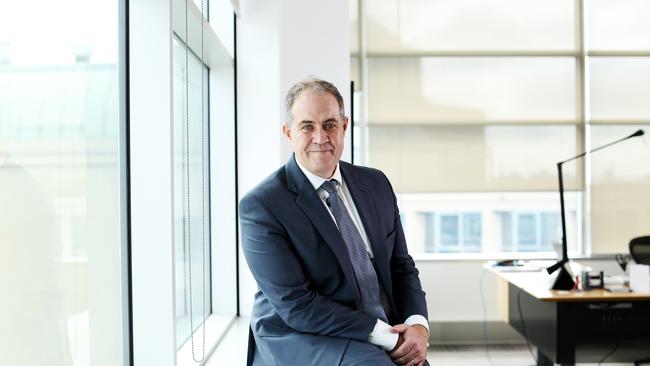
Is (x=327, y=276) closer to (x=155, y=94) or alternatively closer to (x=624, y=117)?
(x=155, y=94)

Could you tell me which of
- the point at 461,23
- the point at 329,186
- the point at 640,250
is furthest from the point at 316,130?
the point at 461,23

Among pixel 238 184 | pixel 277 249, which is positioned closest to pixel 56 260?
pixel 277 249

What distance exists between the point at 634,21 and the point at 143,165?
17.8 ft

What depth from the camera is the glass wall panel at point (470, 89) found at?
6.04m

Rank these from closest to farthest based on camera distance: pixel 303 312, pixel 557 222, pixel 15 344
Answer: pixel 15 344
pixel 303 312
pixel 557 222

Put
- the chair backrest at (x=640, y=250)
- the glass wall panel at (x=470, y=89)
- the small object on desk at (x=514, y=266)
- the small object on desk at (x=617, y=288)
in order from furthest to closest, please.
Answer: the glass wall panel at (x=470, y=89) → the small object on desk at (x=514, y=266) → the chair backrest at (x=640, y=250) → the small object on desk at (x=617, y=288)

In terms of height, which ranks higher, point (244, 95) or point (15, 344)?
point (244, 95)

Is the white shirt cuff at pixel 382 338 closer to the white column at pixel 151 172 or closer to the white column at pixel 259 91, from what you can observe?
the white column at pixel 151 172

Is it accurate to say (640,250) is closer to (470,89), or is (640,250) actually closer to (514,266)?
(514,266)

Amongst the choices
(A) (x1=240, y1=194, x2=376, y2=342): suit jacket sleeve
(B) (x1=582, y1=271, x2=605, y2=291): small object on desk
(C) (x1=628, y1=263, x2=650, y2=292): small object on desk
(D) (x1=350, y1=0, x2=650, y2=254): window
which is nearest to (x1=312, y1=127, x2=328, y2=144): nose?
(A) (x1=240, y1=194, x2=376, y2=342): suit jacket sleeve

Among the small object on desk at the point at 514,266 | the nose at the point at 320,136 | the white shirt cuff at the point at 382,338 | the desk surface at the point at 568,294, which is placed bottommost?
the desk surface at the point at 568,294

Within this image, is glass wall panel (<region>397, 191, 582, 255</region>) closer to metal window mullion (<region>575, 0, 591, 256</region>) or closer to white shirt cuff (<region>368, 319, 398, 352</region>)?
metal window mullion (<region>575, 0, 591, 256</region>)

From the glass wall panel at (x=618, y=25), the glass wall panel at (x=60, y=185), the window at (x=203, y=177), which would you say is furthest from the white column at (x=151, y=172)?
the glass wall panel at (x=618, y=25)

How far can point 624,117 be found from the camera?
6.07 metres
